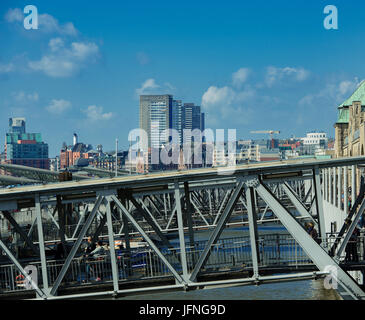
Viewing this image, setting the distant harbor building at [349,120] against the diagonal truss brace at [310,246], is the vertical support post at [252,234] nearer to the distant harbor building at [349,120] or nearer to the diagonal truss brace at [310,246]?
the diagonal truss brace at [310,246]

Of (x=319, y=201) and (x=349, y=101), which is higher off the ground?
(x=349, y=101)

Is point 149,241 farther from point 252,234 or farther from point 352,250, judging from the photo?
point 352,250

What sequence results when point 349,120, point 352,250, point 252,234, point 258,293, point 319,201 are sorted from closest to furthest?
point 252,234
point 319,201
point 352,250
point 258,293
point 349,120

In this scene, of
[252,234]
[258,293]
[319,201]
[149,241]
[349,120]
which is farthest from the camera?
[349,120]

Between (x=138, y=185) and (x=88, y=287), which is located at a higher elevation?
(x=138, y=185)

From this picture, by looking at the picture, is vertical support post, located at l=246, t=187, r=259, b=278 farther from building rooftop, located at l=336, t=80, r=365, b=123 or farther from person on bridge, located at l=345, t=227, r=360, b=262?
building rooftop, located at l=336, t=80, r=365, b=123

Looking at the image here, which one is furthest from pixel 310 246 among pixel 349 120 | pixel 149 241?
pixel 349 120

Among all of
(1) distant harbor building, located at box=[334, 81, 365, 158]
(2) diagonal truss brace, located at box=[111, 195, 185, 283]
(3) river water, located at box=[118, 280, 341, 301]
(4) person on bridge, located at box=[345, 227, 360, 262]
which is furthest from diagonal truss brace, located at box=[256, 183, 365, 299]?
(1) distant harbor building, located at box=[334, 81, 365, 158]

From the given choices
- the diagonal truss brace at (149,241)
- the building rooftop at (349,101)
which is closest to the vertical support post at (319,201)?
the diagonal truss brace at (149,241)
